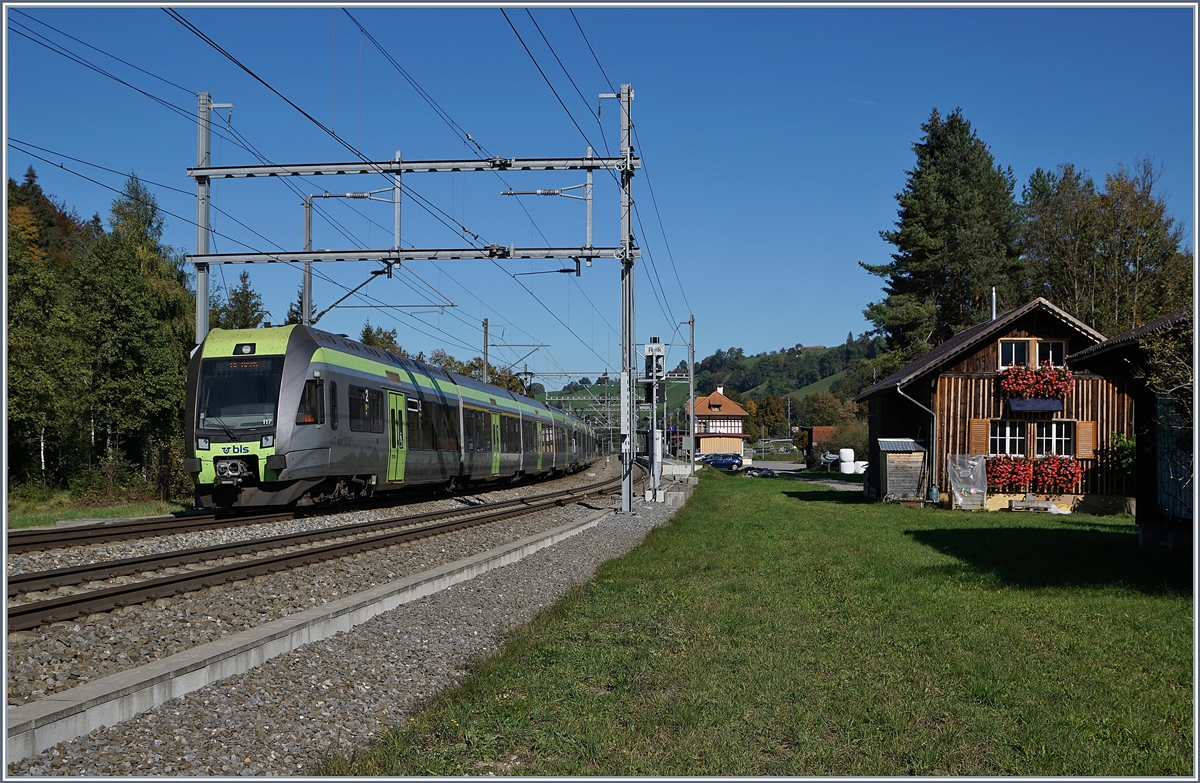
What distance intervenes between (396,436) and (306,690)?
1514cm

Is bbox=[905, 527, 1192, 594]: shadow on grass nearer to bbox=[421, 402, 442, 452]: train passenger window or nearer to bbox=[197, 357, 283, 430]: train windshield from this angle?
bbox=[197, 357, 283, 430]: train windshield

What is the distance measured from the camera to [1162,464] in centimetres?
1495

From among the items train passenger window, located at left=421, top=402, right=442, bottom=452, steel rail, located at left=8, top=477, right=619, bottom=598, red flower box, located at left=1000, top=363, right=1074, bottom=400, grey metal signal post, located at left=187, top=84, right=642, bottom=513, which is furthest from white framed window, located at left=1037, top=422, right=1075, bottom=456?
steel rail, located at left=8, top=477, right=619, bottom=598

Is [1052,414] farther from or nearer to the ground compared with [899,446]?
farther from the ground

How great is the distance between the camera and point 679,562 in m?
14.0

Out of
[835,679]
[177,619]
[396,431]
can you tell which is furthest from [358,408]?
[835,679]

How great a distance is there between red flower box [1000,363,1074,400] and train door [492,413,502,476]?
15842mm

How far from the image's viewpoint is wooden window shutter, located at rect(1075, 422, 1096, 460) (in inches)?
1116

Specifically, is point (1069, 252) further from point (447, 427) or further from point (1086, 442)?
point (447, 427)

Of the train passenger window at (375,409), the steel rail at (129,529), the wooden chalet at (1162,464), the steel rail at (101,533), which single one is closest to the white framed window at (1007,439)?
the wooden chalet at (1162,464)

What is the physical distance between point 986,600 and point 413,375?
15952mm

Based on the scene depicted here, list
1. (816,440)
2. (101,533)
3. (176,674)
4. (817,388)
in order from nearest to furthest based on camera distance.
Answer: (176,674), (101,533), (816,440), (817,388)

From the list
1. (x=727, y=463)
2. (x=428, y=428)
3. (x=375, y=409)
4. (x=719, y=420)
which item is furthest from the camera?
(x=719, y=420)

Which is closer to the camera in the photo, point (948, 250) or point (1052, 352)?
point (1052, 352)
